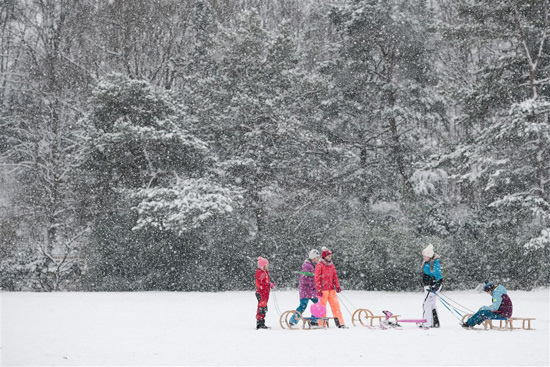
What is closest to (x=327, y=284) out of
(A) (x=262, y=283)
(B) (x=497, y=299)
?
(A) (x=262, y=283)

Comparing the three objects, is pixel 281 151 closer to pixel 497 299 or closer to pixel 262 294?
pixel 262 294

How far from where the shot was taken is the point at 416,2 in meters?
23.8

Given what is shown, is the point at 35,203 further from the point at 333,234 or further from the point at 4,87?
the point at 333,234

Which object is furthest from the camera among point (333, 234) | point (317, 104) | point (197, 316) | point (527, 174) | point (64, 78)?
point (64, 78)

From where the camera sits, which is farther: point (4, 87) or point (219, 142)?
point (4, 87)

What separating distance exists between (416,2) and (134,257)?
15088 millimetres

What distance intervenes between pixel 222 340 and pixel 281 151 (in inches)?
572

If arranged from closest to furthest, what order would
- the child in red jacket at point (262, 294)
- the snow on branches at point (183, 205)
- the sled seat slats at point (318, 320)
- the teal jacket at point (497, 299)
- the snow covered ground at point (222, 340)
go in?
1. the snow covered ground at point (222, 340)
2. the teal jacket at point (497, 299)
3. the sled seat slats at point (318, 320)
4. the child in red jacket at point (262, 294)
5. the snow on branches at point (183, 205)

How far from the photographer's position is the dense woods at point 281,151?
20.7m

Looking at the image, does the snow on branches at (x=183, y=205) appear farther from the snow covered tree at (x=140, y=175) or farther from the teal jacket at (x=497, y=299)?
the teal jacket at (x=497, y=299)

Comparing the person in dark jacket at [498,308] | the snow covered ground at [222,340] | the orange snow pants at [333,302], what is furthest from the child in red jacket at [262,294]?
the person in dark jacket at [498,308]

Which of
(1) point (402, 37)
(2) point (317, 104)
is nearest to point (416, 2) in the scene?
(1) point (402, 37)

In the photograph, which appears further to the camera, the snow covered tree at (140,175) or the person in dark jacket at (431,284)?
the snow covered tree at (140,175)

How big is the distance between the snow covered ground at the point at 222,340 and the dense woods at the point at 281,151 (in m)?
5.79
